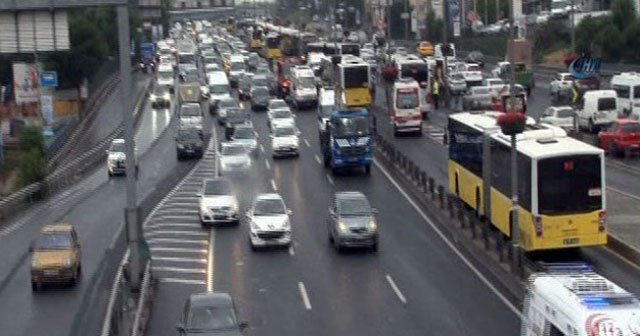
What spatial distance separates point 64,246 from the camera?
33.7m

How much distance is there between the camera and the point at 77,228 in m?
44.7

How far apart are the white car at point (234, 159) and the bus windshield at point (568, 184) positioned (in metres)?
24.6

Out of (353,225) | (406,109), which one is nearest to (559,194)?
(353,225)

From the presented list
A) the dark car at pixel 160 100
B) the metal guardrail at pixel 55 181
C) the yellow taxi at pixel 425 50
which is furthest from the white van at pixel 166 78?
the yellow taxi at pixel 425 50

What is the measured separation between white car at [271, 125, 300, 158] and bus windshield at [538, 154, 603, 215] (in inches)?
1115

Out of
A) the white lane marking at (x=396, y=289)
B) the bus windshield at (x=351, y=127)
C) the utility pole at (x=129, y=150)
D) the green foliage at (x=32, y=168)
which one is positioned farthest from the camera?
the green foliage at (x=32, y=168)

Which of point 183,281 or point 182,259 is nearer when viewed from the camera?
point 183,281

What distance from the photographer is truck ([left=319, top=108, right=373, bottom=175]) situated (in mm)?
51188

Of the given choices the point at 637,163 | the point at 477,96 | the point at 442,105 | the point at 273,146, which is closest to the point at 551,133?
the point at 637,163

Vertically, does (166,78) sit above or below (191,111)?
above

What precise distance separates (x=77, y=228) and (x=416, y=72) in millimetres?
41826

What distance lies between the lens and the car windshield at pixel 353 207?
3628 centimetres

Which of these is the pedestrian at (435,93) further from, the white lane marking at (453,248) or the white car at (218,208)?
the white car at (218,208)

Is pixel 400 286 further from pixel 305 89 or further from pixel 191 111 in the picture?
pixel 305 89
